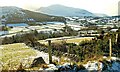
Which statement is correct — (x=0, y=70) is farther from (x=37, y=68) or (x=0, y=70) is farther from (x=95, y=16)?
(x=95, y=16)

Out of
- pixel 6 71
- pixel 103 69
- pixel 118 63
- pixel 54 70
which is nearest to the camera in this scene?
pixel 6 71

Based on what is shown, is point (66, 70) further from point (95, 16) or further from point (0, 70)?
→ point (95, 16)

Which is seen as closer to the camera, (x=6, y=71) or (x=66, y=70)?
(x=6, y=71)

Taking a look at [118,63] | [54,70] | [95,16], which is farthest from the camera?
[95,16]

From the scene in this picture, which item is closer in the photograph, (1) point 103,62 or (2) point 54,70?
(2) point 54,70

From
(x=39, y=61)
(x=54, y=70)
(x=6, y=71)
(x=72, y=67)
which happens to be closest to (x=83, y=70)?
(x=72, y=67)

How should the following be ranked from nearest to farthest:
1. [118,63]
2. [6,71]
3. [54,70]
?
[6,71], [54,70], [118,63]

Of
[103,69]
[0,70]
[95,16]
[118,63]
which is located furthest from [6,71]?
[95,16]

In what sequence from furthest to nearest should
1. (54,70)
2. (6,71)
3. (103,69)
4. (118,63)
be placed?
(118,63)
(103,69)
(54,70)
(6,71)
